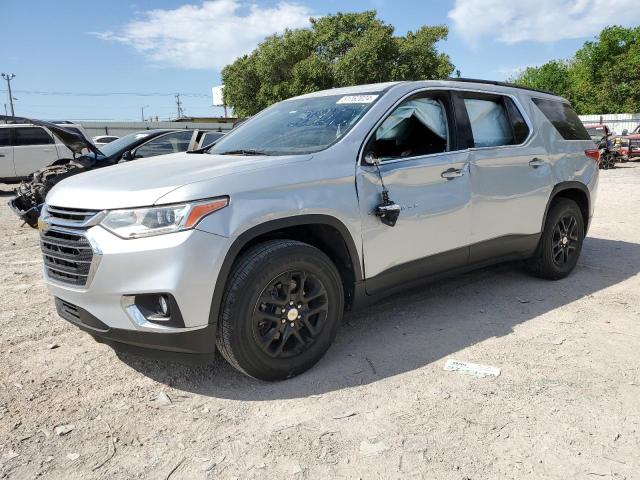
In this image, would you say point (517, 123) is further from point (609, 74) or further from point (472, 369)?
point (609, 74)

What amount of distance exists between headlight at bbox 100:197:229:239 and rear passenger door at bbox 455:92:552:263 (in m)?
2.26

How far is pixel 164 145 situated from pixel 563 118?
21.0 feet

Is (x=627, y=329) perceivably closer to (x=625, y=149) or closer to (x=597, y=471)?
(x=597, y=471)

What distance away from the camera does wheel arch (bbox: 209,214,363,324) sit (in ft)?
9.25

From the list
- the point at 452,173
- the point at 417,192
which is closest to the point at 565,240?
the point at 452,173

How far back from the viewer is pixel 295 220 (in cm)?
308

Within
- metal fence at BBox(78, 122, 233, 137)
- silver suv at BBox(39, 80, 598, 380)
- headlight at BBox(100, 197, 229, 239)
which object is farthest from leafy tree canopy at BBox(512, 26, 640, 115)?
headlight at BBox(100, 197, 229, 239)

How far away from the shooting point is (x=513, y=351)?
3574 millimetres

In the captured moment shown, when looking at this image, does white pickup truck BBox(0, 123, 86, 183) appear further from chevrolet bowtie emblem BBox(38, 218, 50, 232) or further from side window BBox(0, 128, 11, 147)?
chevrolet bowtie emblem BBox(38, 218, 50, 232)

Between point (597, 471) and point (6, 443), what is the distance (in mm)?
2768

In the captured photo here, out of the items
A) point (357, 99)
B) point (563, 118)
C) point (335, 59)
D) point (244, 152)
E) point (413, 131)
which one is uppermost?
point (335, 59)

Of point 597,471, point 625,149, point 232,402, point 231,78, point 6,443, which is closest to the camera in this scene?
point 597,471

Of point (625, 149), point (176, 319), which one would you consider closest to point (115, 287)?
point (176, 319)

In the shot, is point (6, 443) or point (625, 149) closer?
point (6, 443)
